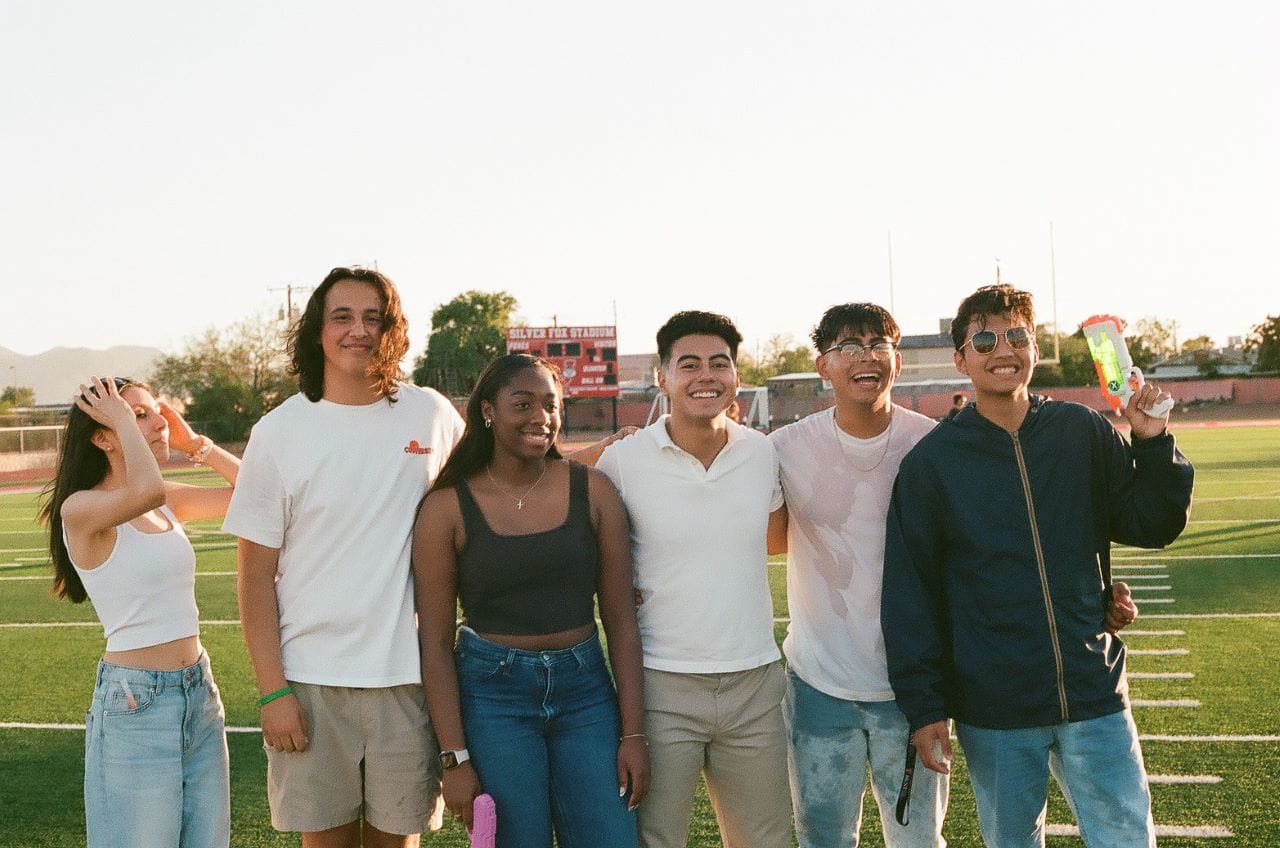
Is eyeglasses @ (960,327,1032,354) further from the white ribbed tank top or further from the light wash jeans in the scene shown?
the white ribbed tank top

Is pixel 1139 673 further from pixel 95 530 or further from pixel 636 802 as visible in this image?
pixel 95 530

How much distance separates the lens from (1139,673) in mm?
6629

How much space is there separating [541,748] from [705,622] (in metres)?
0.55

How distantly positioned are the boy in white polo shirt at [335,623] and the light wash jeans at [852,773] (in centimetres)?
106

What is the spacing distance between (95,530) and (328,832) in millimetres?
1030

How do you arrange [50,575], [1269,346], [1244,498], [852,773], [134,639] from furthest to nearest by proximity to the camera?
1. [1269,346]
2. [1244,498]
3. [50,575]
4. [852,773]
5. [134,639]

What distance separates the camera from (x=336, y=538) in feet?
10.0

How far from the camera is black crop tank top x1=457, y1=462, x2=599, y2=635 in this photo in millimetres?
2922

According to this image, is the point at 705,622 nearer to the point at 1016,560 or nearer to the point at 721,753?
the point at 721,753

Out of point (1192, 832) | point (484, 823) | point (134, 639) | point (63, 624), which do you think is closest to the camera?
point (484, 823)

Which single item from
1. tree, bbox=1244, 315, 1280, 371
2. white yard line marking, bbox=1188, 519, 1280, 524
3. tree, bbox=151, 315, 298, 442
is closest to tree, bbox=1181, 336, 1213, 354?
tree, bbox=1244, 315, 1280, 371

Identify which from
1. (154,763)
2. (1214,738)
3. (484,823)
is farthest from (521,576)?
(1214,738)

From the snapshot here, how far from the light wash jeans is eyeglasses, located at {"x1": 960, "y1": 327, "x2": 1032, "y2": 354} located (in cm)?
103

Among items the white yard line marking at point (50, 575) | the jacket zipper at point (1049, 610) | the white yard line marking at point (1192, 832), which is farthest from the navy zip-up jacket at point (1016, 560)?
the white yard line marking at point (50, 575)
